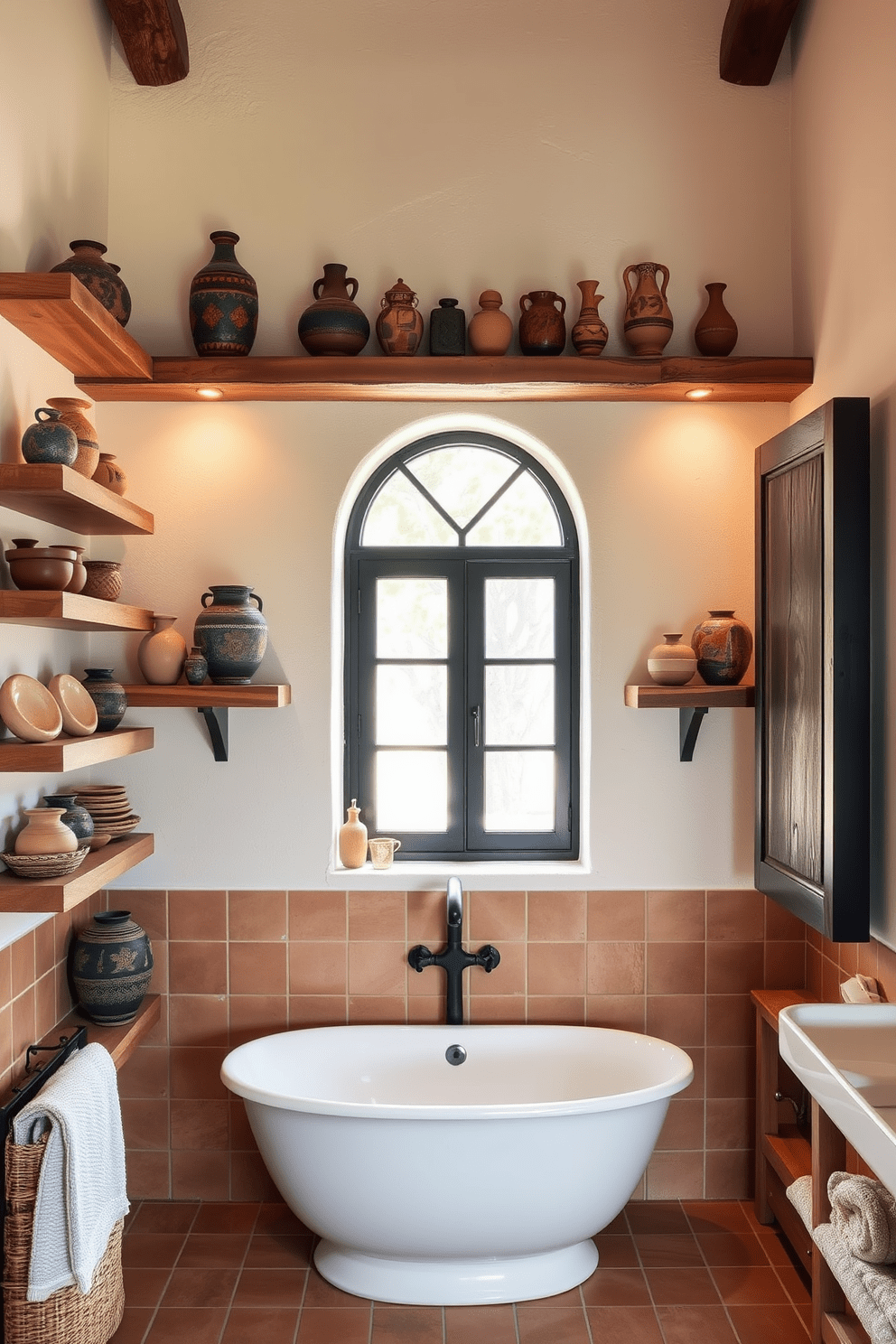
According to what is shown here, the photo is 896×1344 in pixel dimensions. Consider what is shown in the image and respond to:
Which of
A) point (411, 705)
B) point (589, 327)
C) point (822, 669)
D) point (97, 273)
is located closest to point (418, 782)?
point (411, 705)

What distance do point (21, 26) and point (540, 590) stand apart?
1.99 metres

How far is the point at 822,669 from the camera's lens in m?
2.35

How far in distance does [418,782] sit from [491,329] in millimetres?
1372

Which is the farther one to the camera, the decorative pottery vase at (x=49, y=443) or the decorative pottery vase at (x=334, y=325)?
the decorative pottery vase at (x=334, y=325)

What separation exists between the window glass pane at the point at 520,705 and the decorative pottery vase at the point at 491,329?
0.96 meters

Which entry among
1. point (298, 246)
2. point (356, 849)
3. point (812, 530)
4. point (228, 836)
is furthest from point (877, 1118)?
point (298, 246)

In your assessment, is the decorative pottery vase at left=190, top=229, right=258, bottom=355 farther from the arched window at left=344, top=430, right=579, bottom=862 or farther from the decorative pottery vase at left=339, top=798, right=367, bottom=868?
the decorative pottery vase at left=339, top=798, right=367, bottom=868

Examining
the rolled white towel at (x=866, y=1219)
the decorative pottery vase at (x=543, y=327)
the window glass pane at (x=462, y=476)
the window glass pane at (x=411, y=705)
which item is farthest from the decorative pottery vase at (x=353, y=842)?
the rolled white towel at (x=866, y=1219)

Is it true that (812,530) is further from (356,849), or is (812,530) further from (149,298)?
(149,298)

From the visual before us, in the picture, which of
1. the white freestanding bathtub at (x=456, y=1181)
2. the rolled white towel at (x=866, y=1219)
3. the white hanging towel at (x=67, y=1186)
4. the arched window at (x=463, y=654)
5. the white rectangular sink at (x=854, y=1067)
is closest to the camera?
the white rectangular sink at (x=854, y=1067)

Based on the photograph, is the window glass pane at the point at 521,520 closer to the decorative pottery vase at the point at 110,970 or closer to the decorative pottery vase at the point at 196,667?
the decorative pottery vase at the point at 196,667

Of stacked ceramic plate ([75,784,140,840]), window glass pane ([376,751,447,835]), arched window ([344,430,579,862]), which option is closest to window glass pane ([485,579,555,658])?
arched window ([344,430,579,862])

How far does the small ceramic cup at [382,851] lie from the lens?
121 inches

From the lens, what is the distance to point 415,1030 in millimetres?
2949
